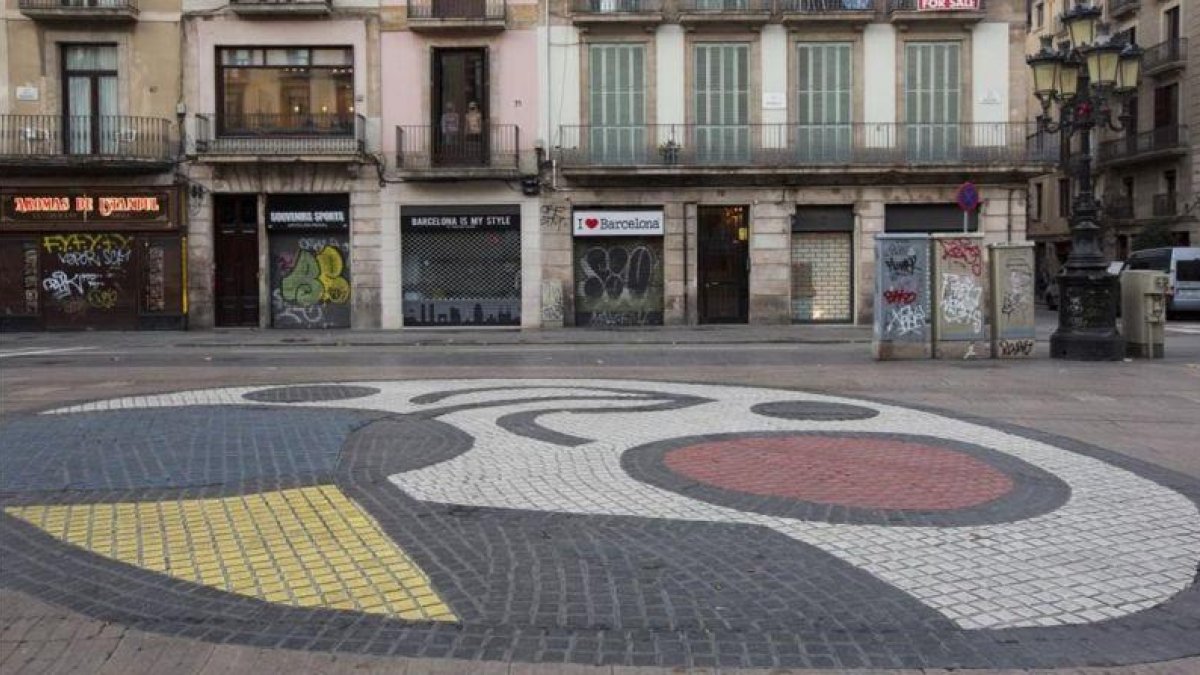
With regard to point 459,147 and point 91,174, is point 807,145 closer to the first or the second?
point 459,147

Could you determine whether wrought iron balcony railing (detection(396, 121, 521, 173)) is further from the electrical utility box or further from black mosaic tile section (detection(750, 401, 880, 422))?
black mosaic tile section (detection(750, 401, 880, 422))

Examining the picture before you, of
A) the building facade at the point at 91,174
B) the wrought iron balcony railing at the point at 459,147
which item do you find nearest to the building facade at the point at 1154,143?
the wrought iron balcony railing at the point at 459,147

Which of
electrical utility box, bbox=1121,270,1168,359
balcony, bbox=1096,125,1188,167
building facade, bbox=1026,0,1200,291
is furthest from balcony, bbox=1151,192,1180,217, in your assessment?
electrical utility box, bbox=1121,270,1168,359

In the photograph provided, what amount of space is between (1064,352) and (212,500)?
14.8 metres

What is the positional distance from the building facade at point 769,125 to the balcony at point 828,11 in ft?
0.27

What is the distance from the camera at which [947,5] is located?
95.7ft

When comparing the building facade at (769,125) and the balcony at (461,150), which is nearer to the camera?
the balcony at (461,150)

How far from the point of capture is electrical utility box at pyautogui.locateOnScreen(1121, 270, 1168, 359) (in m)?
17.7

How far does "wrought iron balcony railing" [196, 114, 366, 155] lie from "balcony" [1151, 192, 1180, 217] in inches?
1451

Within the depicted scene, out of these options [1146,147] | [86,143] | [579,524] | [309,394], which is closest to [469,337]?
[86,143]

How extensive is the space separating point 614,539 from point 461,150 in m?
24.6

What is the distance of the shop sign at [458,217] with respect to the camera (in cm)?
2948

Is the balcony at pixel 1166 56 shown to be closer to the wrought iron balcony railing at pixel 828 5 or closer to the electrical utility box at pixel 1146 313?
the wrought iron balcony railing at pixel 828 5

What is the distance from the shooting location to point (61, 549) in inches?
227
